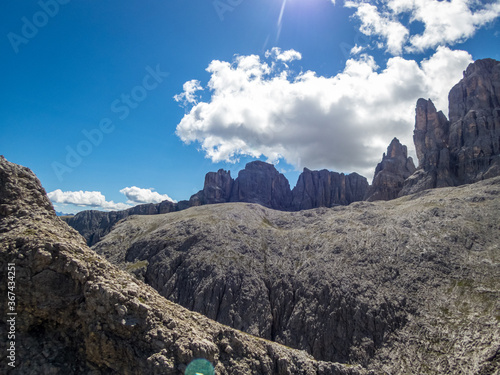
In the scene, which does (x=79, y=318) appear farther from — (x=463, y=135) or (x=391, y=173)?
(x=391, y=173)

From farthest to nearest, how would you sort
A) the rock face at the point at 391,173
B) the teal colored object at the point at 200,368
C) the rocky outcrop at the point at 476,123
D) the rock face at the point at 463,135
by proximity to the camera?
the rock face at the point at 391,173, the rock face at the point at 463,135, the rocky outcrop at the point at 476,123, the teal colored object at the point at 200,368

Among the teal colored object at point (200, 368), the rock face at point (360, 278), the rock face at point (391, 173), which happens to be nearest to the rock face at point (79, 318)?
the teal colored object at point (200, 368)

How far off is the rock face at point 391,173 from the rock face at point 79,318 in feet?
564

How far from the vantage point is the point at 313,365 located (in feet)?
78.8

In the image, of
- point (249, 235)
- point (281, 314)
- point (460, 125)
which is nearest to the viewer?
point (281, 314)

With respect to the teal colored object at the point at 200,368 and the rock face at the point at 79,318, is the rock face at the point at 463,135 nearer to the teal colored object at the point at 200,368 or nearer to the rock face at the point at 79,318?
the teal colored object at the point at 200,368

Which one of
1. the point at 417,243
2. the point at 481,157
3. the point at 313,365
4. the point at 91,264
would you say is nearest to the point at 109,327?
the point at 91,264

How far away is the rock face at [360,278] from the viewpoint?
54.9 m

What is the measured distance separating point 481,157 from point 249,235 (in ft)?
375

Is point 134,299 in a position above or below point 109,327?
above

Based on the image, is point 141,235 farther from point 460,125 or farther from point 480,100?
point 480,100

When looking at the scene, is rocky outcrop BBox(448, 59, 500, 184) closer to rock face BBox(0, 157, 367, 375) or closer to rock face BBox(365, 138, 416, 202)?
rock face BBox(365, 138, 416, 202)

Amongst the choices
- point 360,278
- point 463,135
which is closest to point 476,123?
point 463,135

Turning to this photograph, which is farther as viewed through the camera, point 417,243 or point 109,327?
point 417,243
